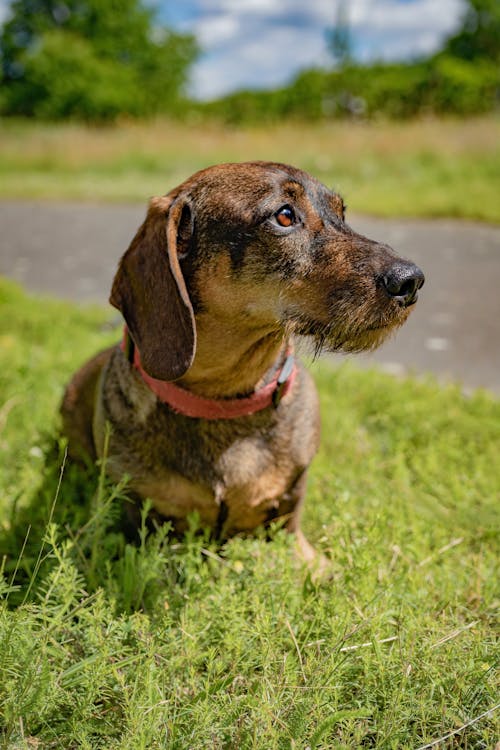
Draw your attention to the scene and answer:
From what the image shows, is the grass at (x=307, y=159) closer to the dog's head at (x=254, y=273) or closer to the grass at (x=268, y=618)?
the grass at (x=268, y=618)

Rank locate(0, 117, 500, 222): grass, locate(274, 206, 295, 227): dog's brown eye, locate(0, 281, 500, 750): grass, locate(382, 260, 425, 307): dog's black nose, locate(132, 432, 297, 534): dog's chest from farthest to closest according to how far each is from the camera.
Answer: locate(0, 117, 500, 222): grass
locate(132, 432, 297, 534): dog's chest
locate(274, 206, 295, 227): dog's brown eye
locate(382, 260, 425, 307): dog's black nose
locate(0, 281, 500, 750): grass

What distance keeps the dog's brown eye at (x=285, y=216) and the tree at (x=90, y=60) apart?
32.5 meters

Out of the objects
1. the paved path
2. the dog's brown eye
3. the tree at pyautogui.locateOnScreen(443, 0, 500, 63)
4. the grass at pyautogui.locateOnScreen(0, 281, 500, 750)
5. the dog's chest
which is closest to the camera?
the grass at pyautogui.locateOnScreen(0, 281, 500, 750)

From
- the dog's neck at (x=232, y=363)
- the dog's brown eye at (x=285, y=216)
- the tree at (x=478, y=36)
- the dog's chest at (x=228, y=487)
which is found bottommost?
the dog's chest at (x=228, y=487)

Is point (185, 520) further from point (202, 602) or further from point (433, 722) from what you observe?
point (433, 722)

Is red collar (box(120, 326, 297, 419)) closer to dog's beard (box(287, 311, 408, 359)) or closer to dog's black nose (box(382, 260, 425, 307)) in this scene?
dog's beard (box(287, 311, 408, 359))

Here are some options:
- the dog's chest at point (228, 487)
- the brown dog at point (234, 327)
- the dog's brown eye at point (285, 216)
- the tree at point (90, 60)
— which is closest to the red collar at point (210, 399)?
the brown dog at point (234, 327)

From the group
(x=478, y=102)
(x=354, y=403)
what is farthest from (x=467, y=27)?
(x=354, y=403)

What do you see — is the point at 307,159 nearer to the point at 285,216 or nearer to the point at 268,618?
the point at 285,216

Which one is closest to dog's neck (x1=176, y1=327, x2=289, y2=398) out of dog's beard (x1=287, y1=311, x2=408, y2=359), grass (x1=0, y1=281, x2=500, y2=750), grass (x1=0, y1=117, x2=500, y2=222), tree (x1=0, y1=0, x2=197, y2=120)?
dog's beard (x1=287, y1=311, x2=408, y2=359)

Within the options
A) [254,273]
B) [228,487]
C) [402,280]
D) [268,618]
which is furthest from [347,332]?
[268,618]

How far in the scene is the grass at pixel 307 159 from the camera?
948 cm

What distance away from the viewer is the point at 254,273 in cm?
219

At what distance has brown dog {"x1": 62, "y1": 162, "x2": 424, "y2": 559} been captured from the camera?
2129 millimetres
